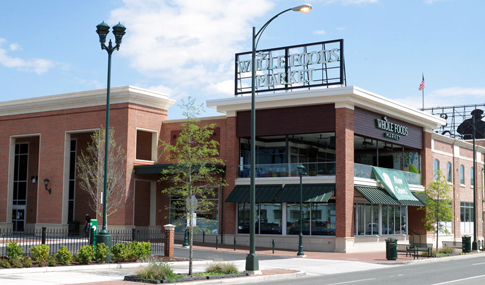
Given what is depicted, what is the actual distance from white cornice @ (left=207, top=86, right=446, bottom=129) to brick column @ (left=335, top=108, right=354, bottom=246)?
2.85 feet

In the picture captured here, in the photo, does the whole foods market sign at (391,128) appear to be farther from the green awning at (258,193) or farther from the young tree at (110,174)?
the young tree at (110,174)

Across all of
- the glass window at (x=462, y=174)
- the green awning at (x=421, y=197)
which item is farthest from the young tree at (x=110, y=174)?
the glass window at (x=462, y=174)

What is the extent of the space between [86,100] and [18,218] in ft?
38.3

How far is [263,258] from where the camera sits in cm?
2794

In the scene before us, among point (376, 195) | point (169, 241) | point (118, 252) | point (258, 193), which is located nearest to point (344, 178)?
point (376, 195)

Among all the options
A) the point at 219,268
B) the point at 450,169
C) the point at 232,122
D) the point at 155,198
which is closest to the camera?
the point at 219,268

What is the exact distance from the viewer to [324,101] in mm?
34500

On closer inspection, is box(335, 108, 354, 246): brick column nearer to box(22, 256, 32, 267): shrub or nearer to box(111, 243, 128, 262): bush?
box(111, 243, 128, 262): bush

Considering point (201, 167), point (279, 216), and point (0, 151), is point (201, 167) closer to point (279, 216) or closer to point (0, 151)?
point (279, 216)

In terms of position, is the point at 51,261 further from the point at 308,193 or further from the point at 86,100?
the point at 86,100

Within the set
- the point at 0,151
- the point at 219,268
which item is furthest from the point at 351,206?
the point at 0,151

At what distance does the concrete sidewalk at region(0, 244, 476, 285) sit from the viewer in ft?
57.9

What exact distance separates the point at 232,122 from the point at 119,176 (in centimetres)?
818

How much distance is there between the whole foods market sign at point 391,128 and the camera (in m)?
37.6
